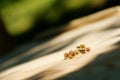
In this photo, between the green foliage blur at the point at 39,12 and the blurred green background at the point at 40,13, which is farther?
the green foliage blur at the point at 39,12

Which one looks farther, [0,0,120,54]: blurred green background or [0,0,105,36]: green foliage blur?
[0,0,105,36]: green foliage blur

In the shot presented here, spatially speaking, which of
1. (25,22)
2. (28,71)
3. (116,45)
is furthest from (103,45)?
(25,22)

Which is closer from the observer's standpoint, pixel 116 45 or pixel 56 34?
pixel 116 45

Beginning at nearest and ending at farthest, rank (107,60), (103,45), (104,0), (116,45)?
(107,60) < (116,45) < (103,45) < (104,0)

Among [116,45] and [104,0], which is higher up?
[104,0]

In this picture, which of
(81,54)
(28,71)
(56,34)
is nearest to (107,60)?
(81,54)

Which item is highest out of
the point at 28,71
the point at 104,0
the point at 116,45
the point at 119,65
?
the point at 104,0

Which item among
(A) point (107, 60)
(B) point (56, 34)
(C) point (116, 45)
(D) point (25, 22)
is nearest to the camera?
(A) point (107, 60)

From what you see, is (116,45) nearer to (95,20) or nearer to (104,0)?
(95,20)
